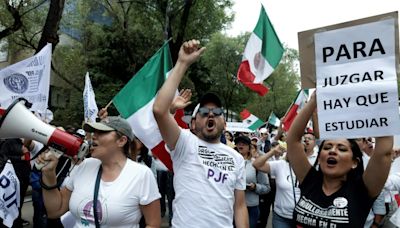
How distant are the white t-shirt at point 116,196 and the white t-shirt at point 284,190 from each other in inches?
84.9

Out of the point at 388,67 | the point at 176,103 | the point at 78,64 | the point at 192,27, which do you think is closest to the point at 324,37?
the point at 388,67

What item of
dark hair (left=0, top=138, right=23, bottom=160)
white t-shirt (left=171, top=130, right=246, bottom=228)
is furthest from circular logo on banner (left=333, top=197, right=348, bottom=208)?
dark hair (left=0, top=138, right=23, bottom=160)

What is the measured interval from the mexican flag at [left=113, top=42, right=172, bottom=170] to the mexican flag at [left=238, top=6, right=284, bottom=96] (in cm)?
252

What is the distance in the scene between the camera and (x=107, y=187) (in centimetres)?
284

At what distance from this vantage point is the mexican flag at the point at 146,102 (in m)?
3.85

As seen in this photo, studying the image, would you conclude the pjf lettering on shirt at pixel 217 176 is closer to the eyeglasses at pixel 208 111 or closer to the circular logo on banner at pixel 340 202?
the eyeglasses at pixel 208 111

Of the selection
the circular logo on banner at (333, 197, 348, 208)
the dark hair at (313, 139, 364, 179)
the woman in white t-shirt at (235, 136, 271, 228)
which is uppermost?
the dark hair at (313, 139, 364, 179)

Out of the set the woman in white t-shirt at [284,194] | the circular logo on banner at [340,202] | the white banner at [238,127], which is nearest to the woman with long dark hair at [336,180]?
the circular logo on banner at [340,202]

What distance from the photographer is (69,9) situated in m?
27.5

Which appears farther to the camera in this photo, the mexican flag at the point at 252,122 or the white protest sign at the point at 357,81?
the mexican flag at the point at 252,122

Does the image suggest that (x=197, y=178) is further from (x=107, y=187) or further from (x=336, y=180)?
(x=336, y=180)

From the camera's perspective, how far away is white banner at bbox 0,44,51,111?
19.0ft

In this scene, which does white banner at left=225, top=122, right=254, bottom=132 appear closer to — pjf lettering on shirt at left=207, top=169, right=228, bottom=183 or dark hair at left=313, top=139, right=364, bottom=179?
pjf lettering on shirt at left=207, top=169, right=228, bottom=183

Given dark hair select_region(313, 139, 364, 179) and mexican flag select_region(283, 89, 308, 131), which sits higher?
mexican flag select_region(283, 89, 308, 131)
